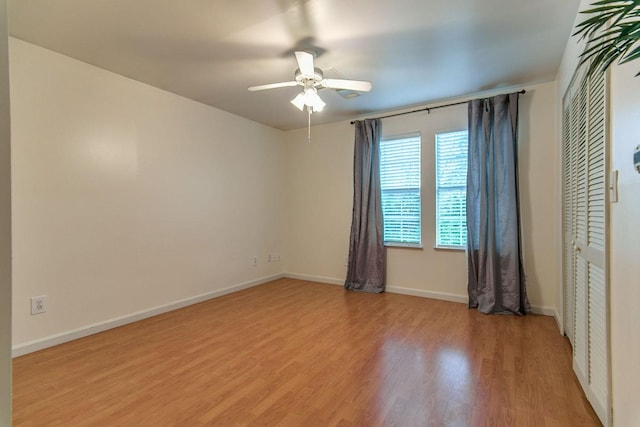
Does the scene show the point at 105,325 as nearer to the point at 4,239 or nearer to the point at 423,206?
the point at 4,239

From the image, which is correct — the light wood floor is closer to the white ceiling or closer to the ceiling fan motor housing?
the ceiling fan motor housing

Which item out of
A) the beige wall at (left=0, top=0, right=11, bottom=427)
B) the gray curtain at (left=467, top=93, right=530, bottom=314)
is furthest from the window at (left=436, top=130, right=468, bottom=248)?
the beige wall at (left=0, top=0, right=11, bottom=427)

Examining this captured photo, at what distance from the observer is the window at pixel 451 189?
3764 mm

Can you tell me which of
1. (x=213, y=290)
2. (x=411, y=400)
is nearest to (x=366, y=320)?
(x=411, y=400)

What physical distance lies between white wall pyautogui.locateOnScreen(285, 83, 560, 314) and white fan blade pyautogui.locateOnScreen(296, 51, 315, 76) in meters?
2.03

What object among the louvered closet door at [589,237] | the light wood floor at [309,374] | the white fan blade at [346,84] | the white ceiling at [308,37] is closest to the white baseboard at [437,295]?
the light wood floor at [309,374]

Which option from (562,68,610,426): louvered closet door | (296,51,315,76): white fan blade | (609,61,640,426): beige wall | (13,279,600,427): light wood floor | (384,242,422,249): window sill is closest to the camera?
(609,61,640,426): beige wall

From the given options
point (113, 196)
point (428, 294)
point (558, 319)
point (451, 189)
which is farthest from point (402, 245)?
point (113, 196)

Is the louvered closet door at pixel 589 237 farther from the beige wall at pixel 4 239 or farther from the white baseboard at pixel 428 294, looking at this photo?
the beige wall at pixel 4 239

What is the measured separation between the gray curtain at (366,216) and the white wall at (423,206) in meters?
0.18

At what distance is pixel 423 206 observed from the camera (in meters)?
4.02

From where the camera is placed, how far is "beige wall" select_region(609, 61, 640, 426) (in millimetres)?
1184

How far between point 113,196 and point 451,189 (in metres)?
3.72

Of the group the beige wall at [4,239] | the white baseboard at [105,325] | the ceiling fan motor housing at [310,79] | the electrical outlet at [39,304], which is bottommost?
the white baseboard at [105,325]
